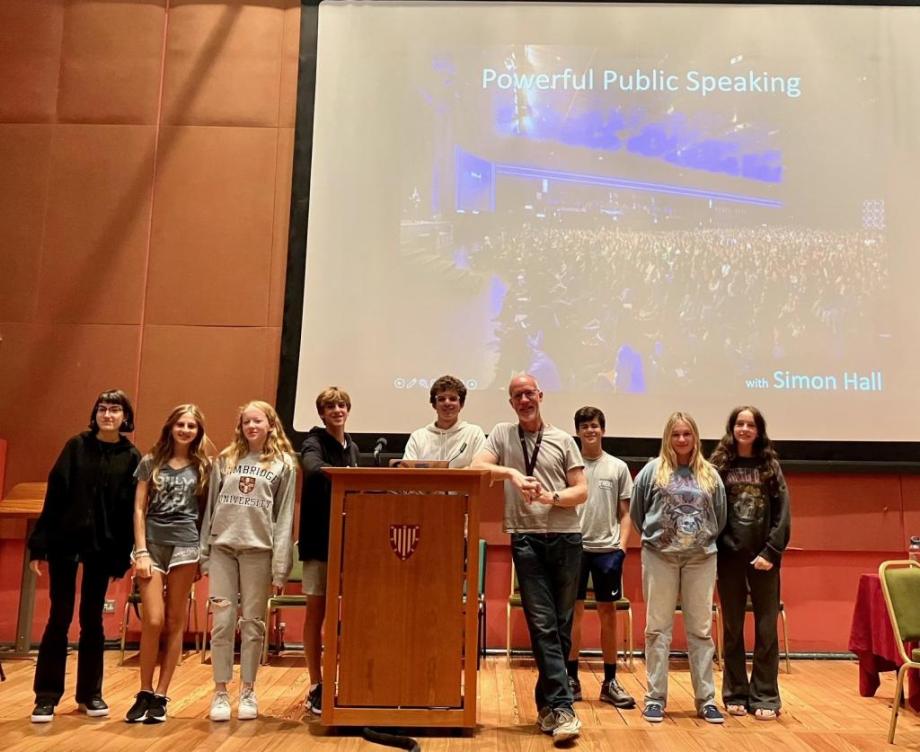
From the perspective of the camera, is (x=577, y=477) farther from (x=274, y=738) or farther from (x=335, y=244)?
(x=335, y=244)

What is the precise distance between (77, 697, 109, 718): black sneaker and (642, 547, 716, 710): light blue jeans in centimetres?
237

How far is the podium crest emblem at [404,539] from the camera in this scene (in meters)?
3.38

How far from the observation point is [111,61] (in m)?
6.29

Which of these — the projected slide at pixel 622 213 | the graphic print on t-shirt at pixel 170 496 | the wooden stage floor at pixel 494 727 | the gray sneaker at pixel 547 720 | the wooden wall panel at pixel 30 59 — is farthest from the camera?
the wooden wall panel at pixel 30 59

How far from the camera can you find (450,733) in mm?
3361

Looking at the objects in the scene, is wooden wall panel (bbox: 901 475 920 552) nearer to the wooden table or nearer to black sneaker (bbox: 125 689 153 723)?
black sneaker (bbox: 125 689 153 723)

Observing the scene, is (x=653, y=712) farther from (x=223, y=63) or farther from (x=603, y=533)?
(x=223, y=63)

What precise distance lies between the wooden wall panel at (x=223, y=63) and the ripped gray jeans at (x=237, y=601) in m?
3.73

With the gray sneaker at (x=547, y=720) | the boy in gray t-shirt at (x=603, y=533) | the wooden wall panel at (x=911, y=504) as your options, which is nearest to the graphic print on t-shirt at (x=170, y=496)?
the gray sneaker at (x=547, y=720)

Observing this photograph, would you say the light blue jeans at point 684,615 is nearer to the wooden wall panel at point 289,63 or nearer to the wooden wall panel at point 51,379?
the wooden wall panel at point 51,379

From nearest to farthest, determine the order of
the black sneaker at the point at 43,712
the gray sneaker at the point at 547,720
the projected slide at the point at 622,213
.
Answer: the gray sneaker at the point at 547,720
the black sneaker at the point at 43,712
the projected slide at the point at 622,213

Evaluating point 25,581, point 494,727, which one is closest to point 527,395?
point 494,727

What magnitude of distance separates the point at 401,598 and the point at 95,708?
148 cm

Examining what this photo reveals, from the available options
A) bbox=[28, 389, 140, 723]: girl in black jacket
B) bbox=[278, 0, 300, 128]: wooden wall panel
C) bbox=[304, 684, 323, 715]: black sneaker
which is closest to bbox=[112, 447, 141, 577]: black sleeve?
bbox=[28, 389, 140, 723]: girl in black jacket
